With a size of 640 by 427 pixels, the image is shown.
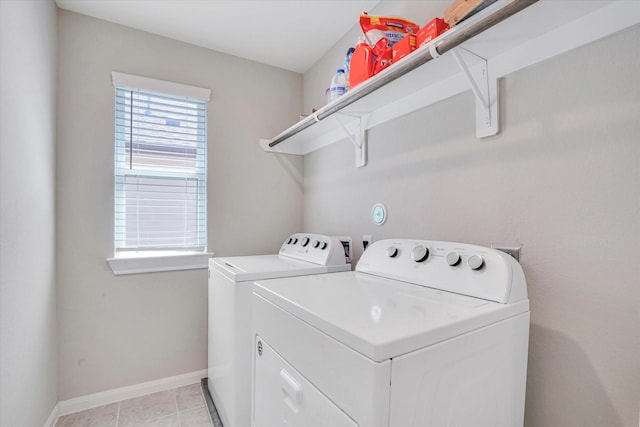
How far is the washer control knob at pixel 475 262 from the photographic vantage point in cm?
97

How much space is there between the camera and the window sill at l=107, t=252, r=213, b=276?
6.35 feet

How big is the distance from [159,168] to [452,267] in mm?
1945

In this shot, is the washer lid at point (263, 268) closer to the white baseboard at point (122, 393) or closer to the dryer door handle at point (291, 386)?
the dryer door handle at point (291, 386)

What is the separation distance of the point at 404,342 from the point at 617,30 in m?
1.01

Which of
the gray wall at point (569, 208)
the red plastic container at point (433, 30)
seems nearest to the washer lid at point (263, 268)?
the gray wall at point (569, 208)

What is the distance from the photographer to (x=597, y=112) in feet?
2.88

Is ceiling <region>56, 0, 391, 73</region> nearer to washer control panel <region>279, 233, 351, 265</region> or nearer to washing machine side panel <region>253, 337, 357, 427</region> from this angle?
washer control panel <region>279, 233, 351, 265</region>

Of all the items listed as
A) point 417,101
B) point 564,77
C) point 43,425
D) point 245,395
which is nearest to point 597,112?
point 564,77

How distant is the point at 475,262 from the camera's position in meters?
0.98

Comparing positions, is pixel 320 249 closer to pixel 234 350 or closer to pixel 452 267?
pixel 234 350

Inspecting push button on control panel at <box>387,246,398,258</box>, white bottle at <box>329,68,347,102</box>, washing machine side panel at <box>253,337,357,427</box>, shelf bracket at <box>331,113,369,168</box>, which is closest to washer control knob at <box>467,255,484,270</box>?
push button on control panel at <box>387,246,398,258</box>

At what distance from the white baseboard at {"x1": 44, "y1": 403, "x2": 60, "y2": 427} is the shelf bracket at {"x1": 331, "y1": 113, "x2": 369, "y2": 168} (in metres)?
2.24

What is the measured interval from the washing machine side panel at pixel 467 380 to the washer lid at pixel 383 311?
0.10ft

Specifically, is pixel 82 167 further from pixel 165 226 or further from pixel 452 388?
pixel 452 388
